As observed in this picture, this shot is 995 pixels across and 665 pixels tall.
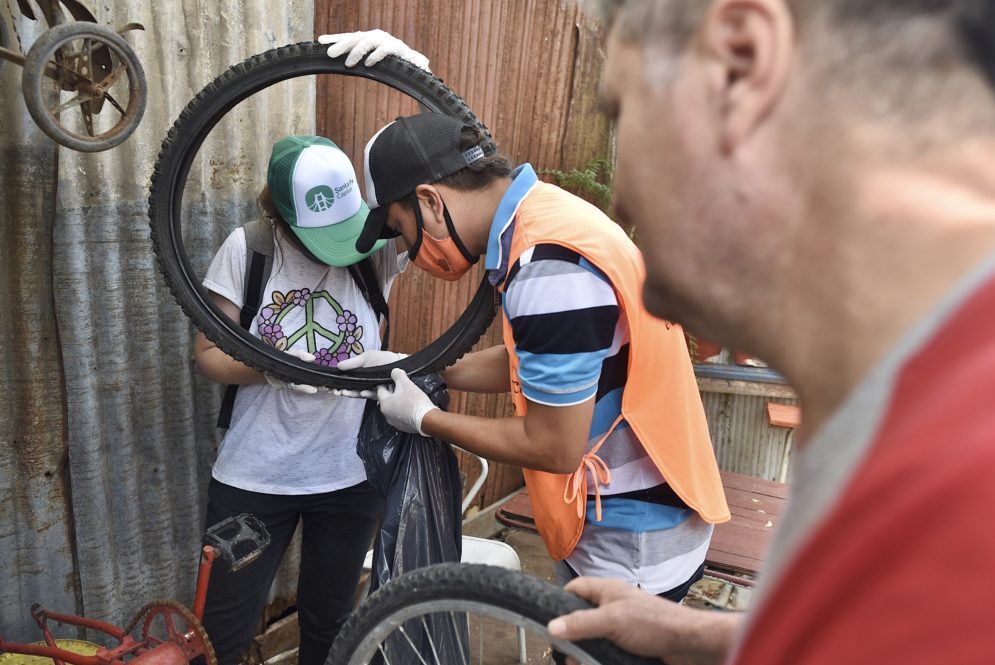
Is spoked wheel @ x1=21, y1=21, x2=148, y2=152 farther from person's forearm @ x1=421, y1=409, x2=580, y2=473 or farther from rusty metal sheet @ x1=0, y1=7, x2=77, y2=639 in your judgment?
person's forearm @ x1=421, y1=409, x2=580, y2=473

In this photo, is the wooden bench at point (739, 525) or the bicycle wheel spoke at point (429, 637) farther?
the wooden bench at point (739, 525)

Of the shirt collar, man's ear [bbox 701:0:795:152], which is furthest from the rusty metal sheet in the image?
man's ear [bbox 701:0:795:152]

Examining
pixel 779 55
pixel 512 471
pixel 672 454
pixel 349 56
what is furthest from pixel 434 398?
pixel 512 471

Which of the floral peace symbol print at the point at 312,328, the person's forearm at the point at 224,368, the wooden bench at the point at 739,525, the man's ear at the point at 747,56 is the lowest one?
the wooden bench at the point at 739,525

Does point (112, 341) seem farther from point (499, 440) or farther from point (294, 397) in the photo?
point (499, 440)

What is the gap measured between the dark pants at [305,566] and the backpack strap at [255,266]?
1.88ft

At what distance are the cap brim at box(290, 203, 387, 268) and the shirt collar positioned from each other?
57cm

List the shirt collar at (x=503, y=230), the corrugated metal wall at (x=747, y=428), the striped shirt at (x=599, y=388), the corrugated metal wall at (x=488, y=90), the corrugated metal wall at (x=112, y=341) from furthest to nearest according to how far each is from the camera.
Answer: the corrugated metal wall at (x=747, y=428) < the corrugated metal wall at (x=488, y=90) < the corrugated metal wall at (x=112, y=341) < the shirt collar at (x=503, y=230) < the striped shirt at (x=599, y=388)

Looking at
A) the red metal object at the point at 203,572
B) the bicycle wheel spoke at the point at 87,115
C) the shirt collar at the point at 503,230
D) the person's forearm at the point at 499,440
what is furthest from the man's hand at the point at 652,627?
the bicycle wheel spoke at the point at 87,115

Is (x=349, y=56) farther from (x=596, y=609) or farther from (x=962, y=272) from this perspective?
(x=962, y=272)

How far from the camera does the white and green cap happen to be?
2225 millimetres

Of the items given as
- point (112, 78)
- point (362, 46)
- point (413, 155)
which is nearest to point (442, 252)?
point (413, 155)

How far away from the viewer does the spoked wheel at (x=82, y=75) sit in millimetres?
1620

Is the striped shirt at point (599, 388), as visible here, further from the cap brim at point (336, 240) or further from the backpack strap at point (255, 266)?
the backpack strap at point (255, 266)
